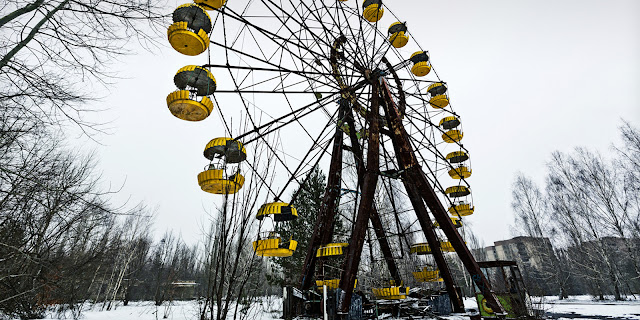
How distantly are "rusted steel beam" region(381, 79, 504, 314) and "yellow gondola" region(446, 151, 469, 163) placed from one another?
348 cm

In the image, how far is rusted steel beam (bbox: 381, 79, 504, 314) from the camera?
788 cm

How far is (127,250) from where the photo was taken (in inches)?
1107

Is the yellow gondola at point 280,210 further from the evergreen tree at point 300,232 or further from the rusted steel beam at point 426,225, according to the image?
the evergreen tree at point 300,232

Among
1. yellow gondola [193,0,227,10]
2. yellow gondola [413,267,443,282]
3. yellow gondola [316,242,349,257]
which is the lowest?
yellow gondola [413,267,443,282]

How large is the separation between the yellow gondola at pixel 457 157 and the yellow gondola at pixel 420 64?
349 cm

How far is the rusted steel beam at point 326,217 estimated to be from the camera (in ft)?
33.2

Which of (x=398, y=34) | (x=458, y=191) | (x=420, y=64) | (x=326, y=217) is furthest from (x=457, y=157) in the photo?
(x=326, y=217)

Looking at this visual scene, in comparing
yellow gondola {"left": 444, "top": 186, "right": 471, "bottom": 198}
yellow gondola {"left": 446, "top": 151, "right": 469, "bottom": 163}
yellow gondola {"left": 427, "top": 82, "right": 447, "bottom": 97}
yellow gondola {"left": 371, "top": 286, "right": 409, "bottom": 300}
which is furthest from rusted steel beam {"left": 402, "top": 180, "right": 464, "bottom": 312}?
yellow gondola {"left": 427, "top": 82, "right": 447, "bottom": 97}

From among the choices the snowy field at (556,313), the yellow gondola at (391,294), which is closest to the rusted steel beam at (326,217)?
the snowy field at (556,313)

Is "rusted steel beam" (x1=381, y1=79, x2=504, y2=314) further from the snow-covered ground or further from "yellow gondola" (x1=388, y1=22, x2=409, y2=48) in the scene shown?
"yellow gondola" (x1=388, y1=22, x2=409, y2=48)

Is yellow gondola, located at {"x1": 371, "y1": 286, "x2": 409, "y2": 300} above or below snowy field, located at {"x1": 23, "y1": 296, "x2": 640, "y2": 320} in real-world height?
above

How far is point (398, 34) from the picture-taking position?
42.4ft

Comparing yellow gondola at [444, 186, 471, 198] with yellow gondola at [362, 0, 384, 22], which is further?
yellow gondola at [362, 0, 384, 22]

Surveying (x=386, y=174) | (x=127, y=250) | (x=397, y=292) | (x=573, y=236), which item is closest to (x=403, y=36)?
(x=386, y=174)
